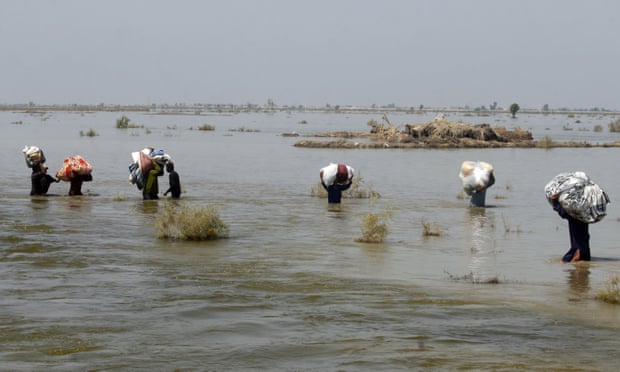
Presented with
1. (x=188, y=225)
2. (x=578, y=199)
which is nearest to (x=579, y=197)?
(x=578, y=199)

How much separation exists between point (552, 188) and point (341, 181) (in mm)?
7778

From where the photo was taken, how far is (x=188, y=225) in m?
13.4

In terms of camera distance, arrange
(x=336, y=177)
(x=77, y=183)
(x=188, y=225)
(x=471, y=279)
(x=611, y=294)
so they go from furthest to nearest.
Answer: (x=77, y=183) < (x=336, y=177) < (x=188, y=225) < (x=471, y=279) < (x=611, y=294)

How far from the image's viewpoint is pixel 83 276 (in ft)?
34.3

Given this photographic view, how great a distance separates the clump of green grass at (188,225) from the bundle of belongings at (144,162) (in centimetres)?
497

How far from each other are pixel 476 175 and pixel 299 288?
960 centimetres

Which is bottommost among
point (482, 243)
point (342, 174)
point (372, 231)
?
point (482, 243)

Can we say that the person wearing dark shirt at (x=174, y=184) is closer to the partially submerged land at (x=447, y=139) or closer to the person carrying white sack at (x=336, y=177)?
the person carrying white sack at (x=336, y=177)

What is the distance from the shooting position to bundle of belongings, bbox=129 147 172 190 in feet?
61.0

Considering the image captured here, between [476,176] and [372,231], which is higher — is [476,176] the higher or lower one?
the higher one

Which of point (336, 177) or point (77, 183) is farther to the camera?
point (77, 183)

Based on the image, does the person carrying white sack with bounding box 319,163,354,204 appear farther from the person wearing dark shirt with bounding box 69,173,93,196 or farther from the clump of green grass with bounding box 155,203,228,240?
the clump of green grass with bounding box 155,203,228,240

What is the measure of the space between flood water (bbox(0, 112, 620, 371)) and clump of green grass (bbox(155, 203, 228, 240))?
0.70ft

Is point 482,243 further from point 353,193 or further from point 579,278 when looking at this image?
point 353,193
